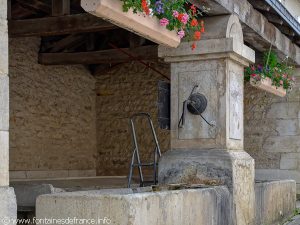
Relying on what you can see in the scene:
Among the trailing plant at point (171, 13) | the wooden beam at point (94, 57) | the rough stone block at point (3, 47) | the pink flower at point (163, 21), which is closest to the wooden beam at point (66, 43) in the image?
the wooden beam at point (94, 57)

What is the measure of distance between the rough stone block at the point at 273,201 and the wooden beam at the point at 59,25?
250 centimetres

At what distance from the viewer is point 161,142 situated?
10.0m

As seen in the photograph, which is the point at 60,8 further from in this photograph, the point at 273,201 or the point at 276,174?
the point at 276,174

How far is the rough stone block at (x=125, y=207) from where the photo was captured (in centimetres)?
284

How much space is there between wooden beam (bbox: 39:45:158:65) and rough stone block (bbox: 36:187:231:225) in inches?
187

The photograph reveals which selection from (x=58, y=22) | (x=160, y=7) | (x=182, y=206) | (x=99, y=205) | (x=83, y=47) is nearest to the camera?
(x=99, y=205)

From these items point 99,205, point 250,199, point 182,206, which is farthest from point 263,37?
point 99,205

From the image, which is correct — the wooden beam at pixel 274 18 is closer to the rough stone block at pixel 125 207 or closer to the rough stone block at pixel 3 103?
the rough stone block at pixel 125 207

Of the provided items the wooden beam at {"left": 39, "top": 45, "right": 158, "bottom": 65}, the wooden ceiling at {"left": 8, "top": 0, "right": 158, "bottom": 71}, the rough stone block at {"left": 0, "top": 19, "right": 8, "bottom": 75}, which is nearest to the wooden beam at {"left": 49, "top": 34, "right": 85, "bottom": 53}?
the wooden ceiling at {"left": 8, "top": 0, "right": 158, "bottom": 71}

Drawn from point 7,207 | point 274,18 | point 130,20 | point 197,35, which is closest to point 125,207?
point 7,207

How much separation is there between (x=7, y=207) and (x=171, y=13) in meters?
2.14

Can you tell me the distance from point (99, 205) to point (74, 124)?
7082 millimetres

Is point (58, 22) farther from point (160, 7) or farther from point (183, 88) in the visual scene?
point (160, 7)

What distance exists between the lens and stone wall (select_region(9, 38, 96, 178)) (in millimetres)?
8531
